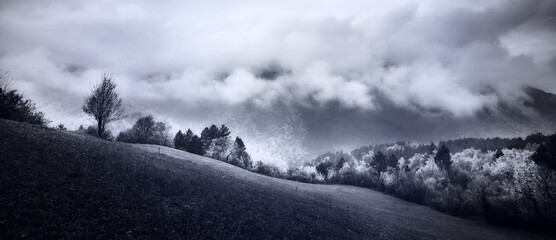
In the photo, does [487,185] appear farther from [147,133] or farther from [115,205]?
[147,133]

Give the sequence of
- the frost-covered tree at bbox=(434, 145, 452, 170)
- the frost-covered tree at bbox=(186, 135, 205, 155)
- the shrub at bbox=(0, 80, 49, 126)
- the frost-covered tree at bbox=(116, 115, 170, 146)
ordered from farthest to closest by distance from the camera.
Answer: the frost-covered tree at bbox=(186, 135, 205, 155)
the frost-covered tree at bbox=(434, 145, 452, 170)
the frost-covered tree at bbox=(116, 115, 170, 146)
the shrub at bbox=(0, 80, 49, 126)

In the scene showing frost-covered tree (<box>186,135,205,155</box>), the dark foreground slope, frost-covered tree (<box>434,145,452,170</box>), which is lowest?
the dark foreground slope

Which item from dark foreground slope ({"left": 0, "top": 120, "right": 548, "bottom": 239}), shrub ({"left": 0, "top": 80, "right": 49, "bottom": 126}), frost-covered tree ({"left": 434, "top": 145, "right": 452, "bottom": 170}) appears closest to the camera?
dark foreground slope ({"left": 0, "top": 120, "right": 548, "bottom": 239})

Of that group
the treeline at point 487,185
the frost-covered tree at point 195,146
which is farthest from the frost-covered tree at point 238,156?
the treeline at point 487,185

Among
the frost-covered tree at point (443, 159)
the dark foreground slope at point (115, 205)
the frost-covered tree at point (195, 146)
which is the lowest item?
the dark foreground slope at point (115, 205)

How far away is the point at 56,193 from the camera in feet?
54.3

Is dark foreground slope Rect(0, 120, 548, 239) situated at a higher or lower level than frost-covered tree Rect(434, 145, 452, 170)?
lower

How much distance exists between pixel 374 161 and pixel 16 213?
127 meters

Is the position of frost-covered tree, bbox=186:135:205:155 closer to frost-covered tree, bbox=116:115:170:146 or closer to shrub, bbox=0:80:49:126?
frost-covered tree, bbox=116:115:170:146

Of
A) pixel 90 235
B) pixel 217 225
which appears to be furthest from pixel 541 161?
pixel 90 235

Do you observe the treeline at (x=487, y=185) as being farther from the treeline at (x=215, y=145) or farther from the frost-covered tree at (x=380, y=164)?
the treeline at (x=215, y=145)

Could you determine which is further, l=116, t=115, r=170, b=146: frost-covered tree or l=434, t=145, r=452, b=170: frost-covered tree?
l=434, t=145, r=452, b=170: frost-covered tree

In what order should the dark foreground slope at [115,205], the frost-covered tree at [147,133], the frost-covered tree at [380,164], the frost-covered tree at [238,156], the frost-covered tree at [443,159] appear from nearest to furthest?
the dark foreground slope at [115,205], the frost-covered tree at [147,133], the frost-covered tree at [443,159], the frost-covered tree at [238,156], the frost-covered tree at [380,164]

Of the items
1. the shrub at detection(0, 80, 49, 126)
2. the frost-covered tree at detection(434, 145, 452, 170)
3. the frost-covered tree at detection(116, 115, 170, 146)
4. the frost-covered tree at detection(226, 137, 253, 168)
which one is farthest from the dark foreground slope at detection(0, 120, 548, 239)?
the frost-covered tree at detection(434, 145, 452, 170)
